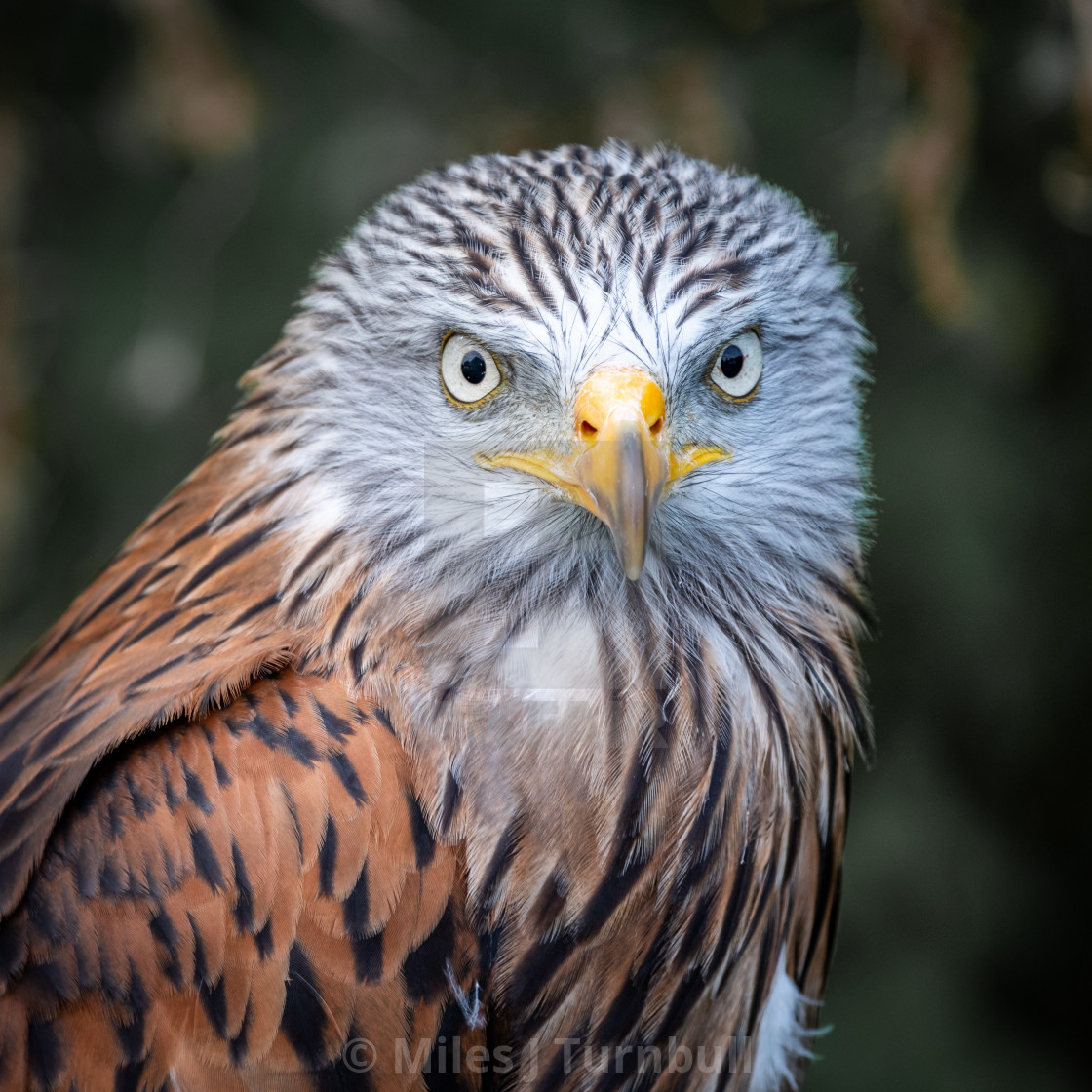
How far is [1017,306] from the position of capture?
2.50 m

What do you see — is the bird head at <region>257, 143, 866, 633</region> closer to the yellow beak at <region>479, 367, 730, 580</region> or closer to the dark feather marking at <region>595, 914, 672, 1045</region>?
the yellow beak at <region>479, 367, 730, 580</region>

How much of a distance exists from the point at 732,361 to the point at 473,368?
339 mm

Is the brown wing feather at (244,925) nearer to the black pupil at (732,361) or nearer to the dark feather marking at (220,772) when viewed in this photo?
the dark feather marking at (220,772)

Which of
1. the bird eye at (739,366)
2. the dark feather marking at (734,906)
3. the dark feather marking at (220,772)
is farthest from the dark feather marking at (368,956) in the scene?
the bird eye at (739,366)

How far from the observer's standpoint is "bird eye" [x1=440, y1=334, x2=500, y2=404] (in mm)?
1446

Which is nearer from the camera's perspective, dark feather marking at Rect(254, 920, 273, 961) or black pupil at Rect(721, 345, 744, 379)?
dark feather marking at Rect(254, 920, 273, 961)

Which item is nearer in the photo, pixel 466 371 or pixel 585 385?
pixel 585 385

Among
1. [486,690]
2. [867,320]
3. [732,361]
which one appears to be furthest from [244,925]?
[867,320]

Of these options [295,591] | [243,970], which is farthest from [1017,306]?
[243,970]

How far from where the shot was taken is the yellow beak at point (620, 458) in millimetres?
1284

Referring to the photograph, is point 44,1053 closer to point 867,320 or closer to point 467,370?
point 467,370

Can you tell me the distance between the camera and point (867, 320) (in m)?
2.76

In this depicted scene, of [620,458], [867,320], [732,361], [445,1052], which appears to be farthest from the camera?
[867,320]

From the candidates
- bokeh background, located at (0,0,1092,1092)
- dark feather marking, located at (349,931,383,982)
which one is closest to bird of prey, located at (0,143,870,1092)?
dark feather marking, located at (349,931,383,982)
